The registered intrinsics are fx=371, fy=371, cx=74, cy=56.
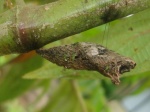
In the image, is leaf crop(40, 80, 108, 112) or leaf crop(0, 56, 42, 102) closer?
leaf crop(0, 56, 42, 102)

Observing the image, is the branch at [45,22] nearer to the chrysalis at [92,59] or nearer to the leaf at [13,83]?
the chrysalis at [92,59]

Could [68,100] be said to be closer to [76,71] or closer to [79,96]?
[79,96]

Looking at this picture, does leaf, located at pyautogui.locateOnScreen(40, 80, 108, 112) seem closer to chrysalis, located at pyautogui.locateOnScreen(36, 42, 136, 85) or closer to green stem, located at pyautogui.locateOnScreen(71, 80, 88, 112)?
green stem, located at pyautogui.locateOnScreen(71, 80, 88, 112)

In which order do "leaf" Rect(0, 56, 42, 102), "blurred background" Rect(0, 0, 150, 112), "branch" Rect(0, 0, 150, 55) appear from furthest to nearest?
"leaf" Rect(0, 56, 42, 102) → "blurred background" Rect(0, 0, 150, 112) → "branch" Rect(0, 0, 150, 55)

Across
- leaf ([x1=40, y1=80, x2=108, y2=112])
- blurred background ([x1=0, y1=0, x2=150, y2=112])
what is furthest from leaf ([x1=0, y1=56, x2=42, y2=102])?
leaf ([x1=40, y1=80, x2=108, y2=112])

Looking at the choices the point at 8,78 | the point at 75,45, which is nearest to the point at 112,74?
the point at 75,45

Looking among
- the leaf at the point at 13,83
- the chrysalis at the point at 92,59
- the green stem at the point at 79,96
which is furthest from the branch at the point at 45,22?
the green stem at the point at 79,96

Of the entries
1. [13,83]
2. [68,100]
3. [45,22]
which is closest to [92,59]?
[45,22]
